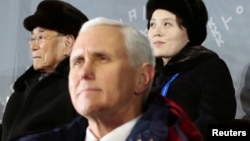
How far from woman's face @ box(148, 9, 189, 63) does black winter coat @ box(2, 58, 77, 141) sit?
35cm

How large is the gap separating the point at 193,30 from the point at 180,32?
2.1 inches

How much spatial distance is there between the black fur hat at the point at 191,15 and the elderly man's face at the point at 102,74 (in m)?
0.83

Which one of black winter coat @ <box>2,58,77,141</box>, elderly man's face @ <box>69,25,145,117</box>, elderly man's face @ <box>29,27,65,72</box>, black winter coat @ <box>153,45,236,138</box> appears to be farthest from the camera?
elderly man's face @ <box>29,27,65,72</box>

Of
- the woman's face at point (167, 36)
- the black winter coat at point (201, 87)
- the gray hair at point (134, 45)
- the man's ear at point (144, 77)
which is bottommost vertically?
the black winter coat at point (201, 87)

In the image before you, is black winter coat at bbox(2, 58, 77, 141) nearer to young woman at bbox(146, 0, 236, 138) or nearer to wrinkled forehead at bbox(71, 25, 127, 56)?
young woman at bbox(146, 0, 236, 138)

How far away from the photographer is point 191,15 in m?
1.90

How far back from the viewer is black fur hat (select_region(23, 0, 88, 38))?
182 cm

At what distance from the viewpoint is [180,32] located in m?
1.89

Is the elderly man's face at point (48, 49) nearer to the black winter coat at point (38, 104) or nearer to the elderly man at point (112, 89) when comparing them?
the black winter coat at point (38, 104)

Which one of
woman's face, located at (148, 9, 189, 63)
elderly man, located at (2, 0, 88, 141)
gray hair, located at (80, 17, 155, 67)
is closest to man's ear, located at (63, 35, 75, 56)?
elderly man, located at (2, 0, 88, 141)

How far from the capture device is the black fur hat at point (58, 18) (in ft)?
5.98

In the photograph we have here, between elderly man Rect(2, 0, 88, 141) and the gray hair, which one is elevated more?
the gray hair

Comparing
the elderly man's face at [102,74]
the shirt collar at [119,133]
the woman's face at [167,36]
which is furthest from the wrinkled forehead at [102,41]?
the woman's face at [167,36]

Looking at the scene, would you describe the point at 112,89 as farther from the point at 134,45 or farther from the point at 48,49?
the point at 48,49
